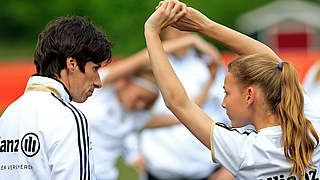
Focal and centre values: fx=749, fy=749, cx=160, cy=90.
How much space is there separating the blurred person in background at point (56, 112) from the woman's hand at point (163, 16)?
260 mm

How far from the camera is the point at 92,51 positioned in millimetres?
3773

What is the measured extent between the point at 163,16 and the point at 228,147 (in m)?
0.73

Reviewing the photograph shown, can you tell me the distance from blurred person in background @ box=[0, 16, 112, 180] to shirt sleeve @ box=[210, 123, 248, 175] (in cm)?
62

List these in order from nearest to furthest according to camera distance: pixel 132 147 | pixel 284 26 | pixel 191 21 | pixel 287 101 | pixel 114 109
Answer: pixel 287 101 < pixel 191 21 < pixel 114 109 < pixel 132 147 < pixel 284 26

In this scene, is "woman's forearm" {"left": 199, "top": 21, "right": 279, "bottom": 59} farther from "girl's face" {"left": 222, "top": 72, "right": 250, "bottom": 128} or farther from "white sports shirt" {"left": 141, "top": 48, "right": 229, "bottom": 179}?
"white sports shirt" {"left": 141, "top": 48, "right": 229, "bottom": 179}

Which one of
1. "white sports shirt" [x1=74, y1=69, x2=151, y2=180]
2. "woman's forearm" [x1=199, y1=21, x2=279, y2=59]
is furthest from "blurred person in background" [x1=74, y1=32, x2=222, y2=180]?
"woman's forearm" [x1=199, y1=21, x2=279, y2=59]

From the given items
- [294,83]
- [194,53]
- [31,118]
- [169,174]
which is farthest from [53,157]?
[194,53]

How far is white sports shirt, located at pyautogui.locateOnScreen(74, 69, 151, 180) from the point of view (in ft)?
22.0

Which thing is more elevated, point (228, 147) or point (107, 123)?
point (107, 123)

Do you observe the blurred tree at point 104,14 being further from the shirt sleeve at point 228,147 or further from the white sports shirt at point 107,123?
the shirt sleeve at point 228,147

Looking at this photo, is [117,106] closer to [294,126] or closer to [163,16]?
[163,16]

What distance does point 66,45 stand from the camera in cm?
371

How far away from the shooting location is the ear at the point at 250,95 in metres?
3.74

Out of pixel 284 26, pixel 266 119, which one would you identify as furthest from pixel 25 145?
pixel 284 26
